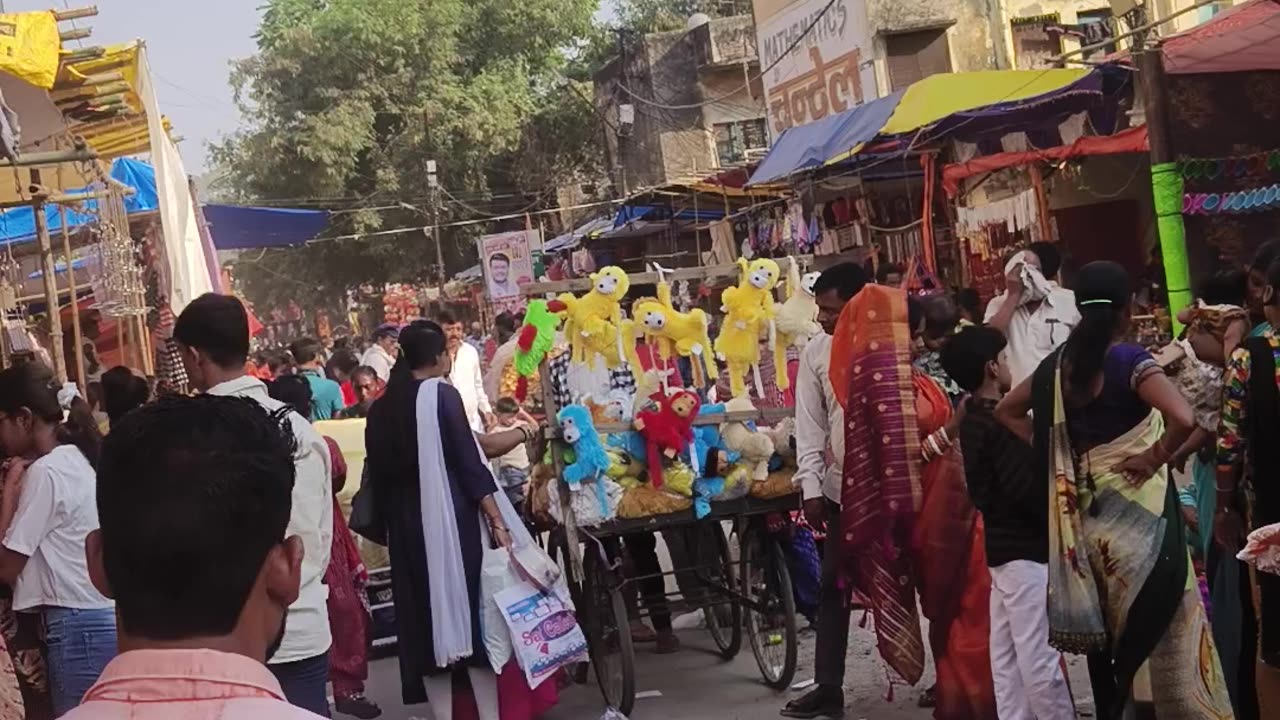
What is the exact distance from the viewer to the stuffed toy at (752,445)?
7180 mm

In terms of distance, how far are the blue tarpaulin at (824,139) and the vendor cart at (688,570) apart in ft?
23.7

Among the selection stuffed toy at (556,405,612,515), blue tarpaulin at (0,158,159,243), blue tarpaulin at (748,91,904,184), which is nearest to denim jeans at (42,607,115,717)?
stuffed toy at (556,405,612,515)

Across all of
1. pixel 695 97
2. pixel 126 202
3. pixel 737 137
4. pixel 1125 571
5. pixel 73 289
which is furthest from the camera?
pixel 737 137

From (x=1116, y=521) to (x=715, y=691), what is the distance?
3031mm

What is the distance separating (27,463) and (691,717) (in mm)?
3373

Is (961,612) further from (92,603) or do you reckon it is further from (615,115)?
(615,115)

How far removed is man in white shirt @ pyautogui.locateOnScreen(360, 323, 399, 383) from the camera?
13305 millimetres

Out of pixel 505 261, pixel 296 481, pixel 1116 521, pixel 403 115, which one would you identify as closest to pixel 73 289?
pixel 296 481

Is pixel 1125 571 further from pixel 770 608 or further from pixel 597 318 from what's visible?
pixel 597 318

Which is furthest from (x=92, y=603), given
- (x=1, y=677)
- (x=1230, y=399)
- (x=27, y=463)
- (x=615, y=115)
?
(x=615, y=115)

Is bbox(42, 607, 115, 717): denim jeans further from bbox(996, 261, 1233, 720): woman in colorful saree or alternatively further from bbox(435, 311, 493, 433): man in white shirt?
bbox(435, 311, 493, 433): man in white shirt

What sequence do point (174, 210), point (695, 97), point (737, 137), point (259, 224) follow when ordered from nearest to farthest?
point (174, 210) < point (259, 224) < point (695, 97) < point (737, 137)

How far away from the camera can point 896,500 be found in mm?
6227

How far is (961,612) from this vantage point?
618cm
